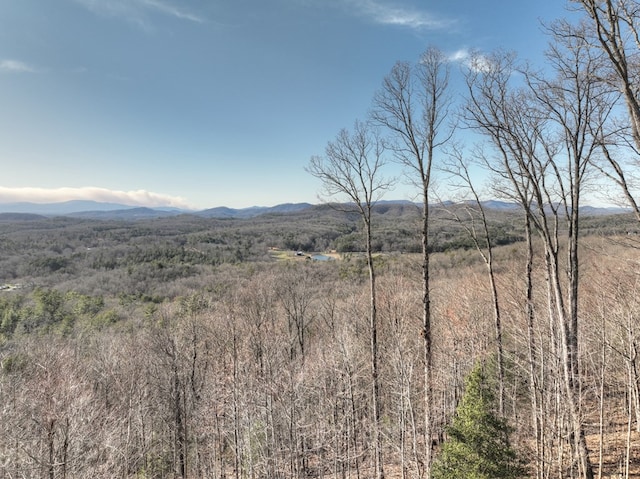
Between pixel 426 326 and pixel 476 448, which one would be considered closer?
pixel 476 448

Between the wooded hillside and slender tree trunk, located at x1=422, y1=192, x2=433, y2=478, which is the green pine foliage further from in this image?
the wooded hillside

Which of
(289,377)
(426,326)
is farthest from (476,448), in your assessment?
(289,377)

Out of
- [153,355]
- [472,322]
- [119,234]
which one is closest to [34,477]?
[153,355]

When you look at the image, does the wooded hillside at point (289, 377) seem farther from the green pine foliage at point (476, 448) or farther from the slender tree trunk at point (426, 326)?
the green pine foliage at point (476, 448)

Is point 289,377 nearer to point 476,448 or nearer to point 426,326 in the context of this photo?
point 426,326

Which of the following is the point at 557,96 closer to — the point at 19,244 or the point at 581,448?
the point at 581,448

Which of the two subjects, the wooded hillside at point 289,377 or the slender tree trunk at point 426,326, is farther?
the wooded hillside at point 289,377

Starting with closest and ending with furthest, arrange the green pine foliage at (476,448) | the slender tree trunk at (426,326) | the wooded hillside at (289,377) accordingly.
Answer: the green pine foliage at (476,448) → the slender tree trunk at (426,326) → the wooded hillside at (289,377)

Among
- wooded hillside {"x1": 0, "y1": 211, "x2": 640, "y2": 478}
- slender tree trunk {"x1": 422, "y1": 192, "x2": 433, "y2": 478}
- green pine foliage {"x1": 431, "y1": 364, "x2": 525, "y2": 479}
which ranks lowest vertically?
wooded hillside {"x1": 0, "y1": 211, "x2": 640, "y2": 478}
